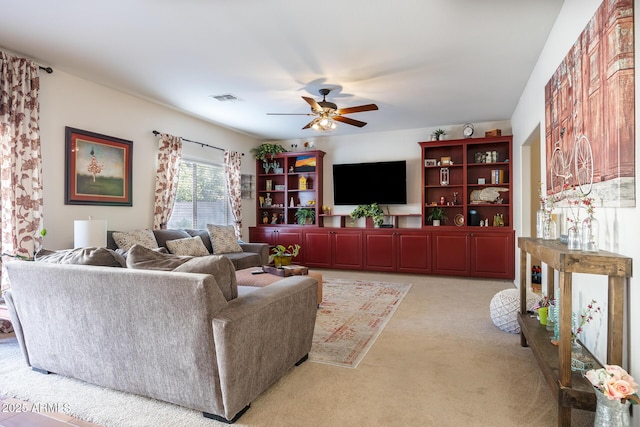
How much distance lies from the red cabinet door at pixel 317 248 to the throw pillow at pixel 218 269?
477 centimetres

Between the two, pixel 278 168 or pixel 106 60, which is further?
pixel 278 168

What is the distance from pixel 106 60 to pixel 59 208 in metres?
1.70

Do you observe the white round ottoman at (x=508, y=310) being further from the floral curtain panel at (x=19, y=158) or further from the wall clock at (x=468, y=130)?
the floral curtain panel at (x=19, y=158)

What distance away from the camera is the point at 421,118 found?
5.94 meters

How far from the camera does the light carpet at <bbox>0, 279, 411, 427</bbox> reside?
6.24ft

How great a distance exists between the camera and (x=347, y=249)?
6652 millimetres

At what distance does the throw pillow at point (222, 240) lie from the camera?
552 cm

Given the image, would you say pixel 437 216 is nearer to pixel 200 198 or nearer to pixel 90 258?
pixel 200 198

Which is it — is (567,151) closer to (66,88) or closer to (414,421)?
(414,421)

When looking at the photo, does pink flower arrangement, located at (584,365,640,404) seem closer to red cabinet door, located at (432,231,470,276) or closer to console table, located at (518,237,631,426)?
console table, located at (518,237,631,426)

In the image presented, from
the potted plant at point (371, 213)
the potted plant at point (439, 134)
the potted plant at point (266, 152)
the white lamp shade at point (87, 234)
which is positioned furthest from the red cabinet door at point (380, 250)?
the white lamp shade at point (87, 234)

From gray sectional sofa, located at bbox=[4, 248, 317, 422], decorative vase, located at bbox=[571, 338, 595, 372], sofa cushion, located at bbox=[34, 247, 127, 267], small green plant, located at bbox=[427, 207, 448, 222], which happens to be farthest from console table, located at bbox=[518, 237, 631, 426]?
small green plant, located at bbox=[427, 207, 448, 222]

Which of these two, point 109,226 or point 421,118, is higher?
point 421,118

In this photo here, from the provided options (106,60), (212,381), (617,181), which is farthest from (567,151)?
(106,60)
